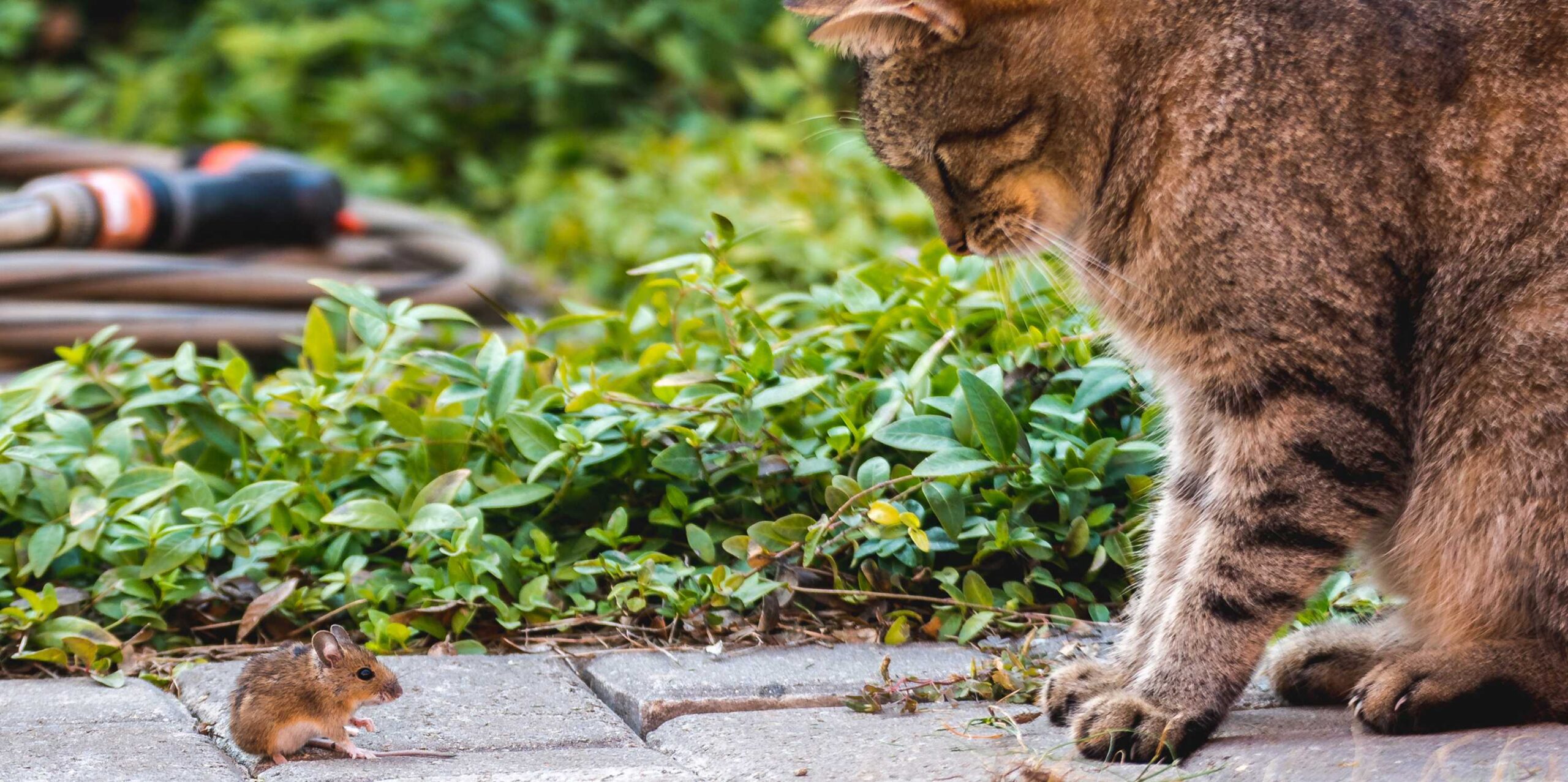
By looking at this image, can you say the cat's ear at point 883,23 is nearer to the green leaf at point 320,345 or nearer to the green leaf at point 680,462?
the green leaf at point 680,462

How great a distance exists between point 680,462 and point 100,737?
1153mm

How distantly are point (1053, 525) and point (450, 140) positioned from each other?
230 inches

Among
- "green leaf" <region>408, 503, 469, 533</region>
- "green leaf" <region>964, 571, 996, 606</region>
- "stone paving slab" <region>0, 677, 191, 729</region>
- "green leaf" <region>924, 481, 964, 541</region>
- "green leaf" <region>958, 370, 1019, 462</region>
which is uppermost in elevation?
"green leaf" <region>958, 370, 1019, 462</region>

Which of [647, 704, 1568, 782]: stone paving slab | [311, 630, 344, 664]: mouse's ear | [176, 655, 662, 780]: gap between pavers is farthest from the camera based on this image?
[311, 630, 344, 664]: mouse's ear

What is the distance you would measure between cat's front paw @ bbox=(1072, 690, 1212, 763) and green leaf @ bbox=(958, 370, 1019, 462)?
2.23 feet

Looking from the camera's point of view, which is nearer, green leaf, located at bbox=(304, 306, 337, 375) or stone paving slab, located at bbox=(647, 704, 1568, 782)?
stone paving slab, located at bbox=(647, 704, 1568, 782)

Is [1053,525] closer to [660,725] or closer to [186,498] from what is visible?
[660,725]

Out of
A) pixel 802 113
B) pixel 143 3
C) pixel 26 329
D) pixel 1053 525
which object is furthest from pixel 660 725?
pixel 143 3

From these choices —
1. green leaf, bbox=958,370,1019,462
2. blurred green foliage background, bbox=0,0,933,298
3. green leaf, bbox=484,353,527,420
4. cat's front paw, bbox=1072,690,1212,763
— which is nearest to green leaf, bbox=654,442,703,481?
green leaf, bbox=484,353,527,420

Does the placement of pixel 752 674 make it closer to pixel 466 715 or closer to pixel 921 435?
pixel 466 715

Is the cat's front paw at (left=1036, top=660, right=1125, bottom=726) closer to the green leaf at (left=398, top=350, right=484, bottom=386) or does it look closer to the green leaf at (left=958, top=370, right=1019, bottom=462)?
the green leaf at (left=958, top=370, right=1019, bottom=462)

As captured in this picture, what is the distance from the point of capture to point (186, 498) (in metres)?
3.04

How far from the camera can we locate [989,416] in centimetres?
281

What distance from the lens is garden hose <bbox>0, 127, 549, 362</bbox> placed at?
4469 millimetres
